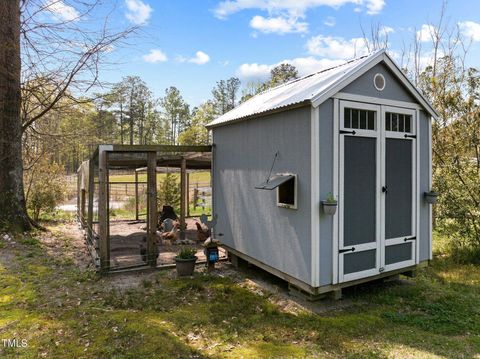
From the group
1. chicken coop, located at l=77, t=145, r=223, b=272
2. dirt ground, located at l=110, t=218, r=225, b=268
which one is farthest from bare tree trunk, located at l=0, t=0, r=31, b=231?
dirt ground, located at l=110, t=218, r=225, b=268

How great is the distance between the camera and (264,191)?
213 inches

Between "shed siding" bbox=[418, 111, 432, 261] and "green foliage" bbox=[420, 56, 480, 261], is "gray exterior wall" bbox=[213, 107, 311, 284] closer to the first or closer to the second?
"shed siding" bbox=[418, 111, 432, 261]

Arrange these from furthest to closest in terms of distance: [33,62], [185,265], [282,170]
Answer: [33,62]
[185,265]
[282,170]

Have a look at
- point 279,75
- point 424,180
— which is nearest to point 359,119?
point 424,180

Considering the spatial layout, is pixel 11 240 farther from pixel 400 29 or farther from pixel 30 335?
pixel 400 29

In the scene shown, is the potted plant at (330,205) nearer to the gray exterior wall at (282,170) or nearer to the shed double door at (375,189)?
the gray exterior wall at (282,170)

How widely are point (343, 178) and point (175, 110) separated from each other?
39.4 meters

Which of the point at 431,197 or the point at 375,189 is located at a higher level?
the point at 375,189

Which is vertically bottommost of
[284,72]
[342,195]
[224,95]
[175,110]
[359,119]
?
[342,195]

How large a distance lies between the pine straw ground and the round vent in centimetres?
307

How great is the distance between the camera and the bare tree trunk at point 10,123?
8016mm

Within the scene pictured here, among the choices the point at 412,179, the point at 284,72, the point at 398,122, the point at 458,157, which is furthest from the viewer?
the point at 284,72

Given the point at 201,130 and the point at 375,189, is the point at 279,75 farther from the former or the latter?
the point at 375,189

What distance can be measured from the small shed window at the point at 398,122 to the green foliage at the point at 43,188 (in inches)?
432
